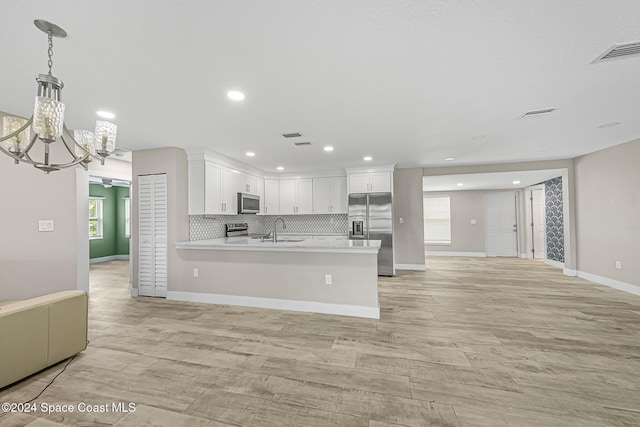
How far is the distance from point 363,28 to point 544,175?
695cm

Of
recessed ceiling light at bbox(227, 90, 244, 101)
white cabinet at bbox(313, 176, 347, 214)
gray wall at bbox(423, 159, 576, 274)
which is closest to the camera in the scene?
recessed ceiling light at bbox(227, 90, 244, 101)

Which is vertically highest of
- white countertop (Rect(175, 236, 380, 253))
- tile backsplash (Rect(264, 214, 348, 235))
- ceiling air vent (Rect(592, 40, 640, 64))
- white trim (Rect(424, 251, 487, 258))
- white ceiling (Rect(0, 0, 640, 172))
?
white ceiling (Rect(0, 0, 640, 172))

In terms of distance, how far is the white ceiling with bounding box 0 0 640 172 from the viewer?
1491mm

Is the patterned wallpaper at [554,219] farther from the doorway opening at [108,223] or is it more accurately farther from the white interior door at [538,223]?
the doorway opening at [108,223]

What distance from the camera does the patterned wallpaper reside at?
6.51 m

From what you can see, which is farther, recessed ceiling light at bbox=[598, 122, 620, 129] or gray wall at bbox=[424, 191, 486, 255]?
gray wall at bbox=[424, 191, 486, 255]

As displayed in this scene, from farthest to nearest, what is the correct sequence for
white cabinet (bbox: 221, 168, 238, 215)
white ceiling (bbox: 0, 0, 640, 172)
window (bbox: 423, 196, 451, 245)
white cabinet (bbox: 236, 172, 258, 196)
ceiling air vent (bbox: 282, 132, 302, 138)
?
1. window (bbox: 423, 196, 451, 245)
2. white cabinet (bbox: 236, 172, 258, 196)
3. white cabinet (bbox: 221, 168, 238, 215)
4. ceiling air vent (bbox: 282, 132, 302, 138)
5. white ceiling (bbox: 0, 0, 640, 172)

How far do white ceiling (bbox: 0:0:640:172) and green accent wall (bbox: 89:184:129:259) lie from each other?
630cm

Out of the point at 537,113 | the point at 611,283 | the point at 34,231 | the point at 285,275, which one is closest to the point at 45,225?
the point at 34,231

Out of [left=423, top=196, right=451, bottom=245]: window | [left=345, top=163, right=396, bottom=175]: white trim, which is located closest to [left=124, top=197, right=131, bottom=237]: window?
[left=345, top=163, right=396, bottom=175]: white trim

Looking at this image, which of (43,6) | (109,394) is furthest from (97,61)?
(109,394)

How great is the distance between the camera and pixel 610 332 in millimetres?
2881

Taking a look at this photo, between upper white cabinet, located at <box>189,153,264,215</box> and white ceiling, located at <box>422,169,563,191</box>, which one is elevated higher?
white ceiling, located at <box>422,169,563,191</box>

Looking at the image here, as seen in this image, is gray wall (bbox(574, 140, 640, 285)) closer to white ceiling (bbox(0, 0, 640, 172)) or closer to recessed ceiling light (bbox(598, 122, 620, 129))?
recessed ceiling light (bbox(598, 122, 620, 129))
